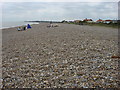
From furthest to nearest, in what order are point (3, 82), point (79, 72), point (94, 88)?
point (79, 72) < point (3, 82) < point (94, 88)

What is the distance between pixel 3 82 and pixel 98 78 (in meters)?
4.51

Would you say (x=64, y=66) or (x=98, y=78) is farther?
(x=64, y=66)

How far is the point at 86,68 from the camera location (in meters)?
7.53

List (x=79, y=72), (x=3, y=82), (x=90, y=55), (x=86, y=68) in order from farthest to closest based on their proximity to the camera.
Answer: (x=90, y=55) < (x=86, y=68) < (x=79, y=72) < (x=3, y=82)

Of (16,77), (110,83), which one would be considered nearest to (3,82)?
(16,77)

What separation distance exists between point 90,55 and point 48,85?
16.4 ft

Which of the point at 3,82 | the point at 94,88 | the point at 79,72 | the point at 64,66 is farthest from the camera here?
the point at 64,66

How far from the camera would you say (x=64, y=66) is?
26.3 feet

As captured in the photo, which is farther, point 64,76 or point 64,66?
point 64,66

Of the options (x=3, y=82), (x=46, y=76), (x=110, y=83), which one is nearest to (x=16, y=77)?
(x=3, y=82)

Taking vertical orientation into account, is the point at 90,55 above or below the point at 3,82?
above

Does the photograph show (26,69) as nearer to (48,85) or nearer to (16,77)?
(16,77)

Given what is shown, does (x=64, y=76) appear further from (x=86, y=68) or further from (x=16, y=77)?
(x=16, y=77)

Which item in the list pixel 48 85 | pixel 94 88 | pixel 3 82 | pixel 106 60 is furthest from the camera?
pixel 106 60
